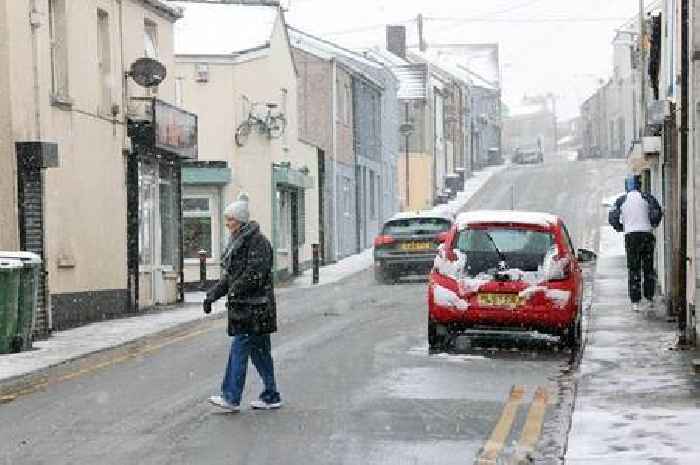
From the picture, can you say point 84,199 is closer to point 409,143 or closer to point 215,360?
point 215,360

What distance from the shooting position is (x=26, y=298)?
61.9 feet

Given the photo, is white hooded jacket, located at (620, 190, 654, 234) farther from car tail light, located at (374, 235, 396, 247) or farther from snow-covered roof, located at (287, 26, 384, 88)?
snow-covered roof, located at (287, 26, 384, 88)

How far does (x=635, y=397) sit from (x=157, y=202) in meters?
19.4

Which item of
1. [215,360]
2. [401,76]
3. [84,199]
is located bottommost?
[215,360]

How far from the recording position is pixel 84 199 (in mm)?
25312

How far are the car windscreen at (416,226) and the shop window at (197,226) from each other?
649cm

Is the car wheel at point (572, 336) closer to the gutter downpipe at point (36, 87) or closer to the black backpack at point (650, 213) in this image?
the black backpack at point (650, 213)

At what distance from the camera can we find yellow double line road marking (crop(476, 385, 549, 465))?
9.98 meters

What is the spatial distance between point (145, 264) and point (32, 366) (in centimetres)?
1304

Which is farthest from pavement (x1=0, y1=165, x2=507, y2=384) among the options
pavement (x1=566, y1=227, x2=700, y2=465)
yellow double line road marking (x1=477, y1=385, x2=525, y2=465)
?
pavement (x1=566, y1=227, x2=700, y2=465)

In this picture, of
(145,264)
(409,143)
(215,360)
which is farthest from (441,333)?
(409,143)

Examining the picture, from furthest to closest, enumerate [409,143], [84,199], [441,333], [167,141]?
[409,143] → [167,141] → [84,199] → [441,333]

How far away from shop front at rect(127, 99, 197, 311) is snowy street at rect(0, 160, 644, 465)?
7.03m

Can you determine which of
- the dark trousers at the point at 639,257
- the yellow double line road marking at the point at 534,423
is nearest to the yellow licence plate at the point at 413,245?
the dark trousers at the point at 639,257
